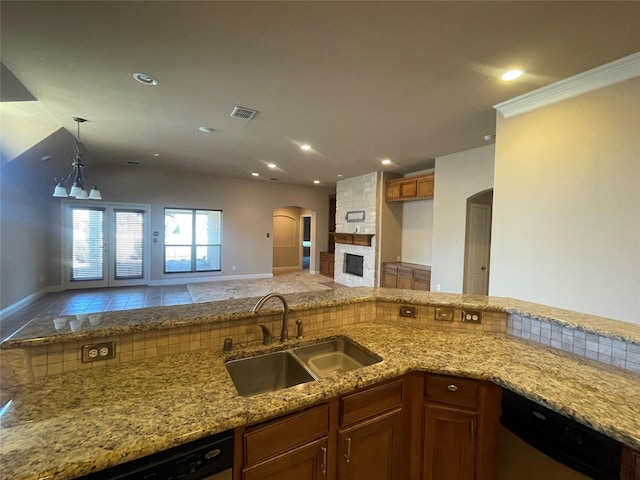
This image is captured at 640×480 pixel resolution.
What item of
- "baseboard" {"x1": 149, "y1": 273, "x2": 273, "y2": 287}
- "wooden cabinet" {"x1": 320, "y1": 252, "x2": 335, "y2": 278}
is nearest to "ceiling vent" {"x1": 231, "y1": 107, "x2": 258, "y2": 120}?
"baseboard" {"x1": 149, "y1": 273, "x2": 273, "y2": 287}

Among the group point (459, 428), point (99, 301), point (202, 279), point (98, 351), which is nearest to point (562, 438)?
point (459, 428)

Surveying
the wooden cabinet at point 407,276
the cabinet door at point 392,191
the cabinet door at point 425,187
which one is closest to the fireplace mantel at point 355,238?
the wooden cabinet at point 407,276

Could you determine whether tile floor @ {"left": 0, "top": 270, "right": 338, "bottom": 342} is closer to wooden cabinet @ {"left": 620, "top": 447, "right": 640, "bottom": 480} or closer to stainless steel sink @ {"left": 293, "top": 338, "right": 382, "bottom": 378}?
stainless steel sink @ {"left": 293, "top": 338, "right": 382, "bottom": 378}

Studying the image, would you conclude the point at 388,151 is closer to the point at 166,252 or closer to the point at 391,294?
the point at 391,294

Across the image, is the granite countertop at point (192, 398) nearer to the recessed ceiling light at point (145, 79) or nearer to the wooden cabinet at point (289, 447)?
the wooden cabinet at point (289, 447)

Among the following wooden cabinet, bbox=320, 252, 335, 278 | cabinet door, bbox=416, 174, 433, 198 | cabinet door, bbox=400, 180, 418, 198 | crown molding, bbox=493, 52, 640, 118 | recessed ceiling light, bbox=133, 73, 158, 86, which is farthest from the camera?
wooden cabinet, bbox=320, 252, 335, 278

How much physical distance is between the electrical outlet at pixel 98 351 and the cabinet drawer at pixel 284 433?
81 centimetres

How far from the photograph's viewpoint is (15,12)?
1.77m

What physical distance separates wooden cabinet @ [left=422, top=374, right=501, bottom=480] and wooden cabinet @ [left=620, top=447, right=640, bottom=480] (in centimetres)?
42

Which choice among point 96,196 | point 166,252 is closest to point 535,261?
point 96,196

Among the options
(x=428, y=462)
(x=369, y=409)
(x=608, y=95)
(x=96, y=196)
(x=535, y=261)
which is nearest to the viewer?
(x=369, y=409)

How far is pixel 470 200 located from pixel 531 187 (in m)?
1.90

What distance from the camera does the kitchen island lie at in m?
0.86

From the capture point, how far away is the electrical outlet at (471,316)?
1853 millimetres
